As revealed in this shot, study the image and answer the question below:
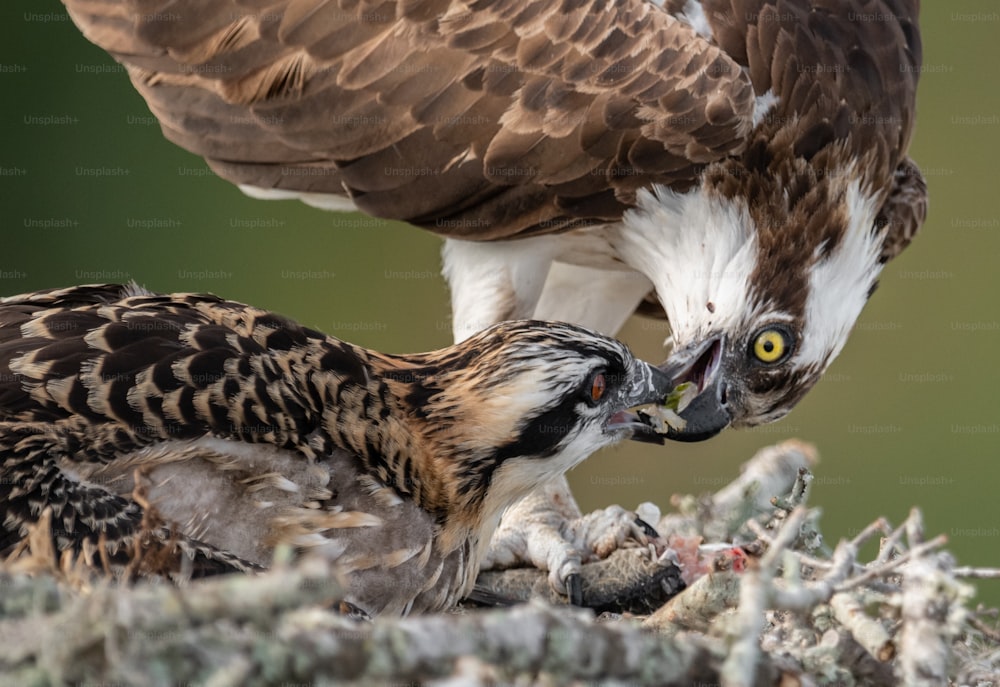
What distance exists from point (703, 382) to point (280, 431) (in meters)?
1.53

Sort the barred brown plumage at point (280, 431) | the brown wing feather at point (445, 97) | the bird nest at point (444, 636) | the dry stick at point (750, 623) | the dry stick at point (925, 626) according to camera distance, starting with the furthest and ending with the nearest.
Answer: the brown wing feather at point (445, 97) < the barred brown plumage at point (280, 431) < the dry stick at point (925, 626) < the dry stick at point (750, 623) < the bird nest at point (444, 636)

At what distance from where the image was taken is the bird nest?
1.36m

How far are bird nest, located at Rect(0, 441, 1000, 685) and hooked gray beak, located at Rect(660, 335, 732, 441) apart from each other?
1.31 meters

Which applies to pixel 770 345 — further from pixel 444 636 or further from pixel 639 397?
pixel 444 636

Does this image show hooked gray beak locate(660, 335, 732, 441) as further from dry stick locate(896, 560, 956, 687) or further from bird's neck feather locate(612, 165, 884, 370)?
dry stick locate(896, 560, 956, 687)

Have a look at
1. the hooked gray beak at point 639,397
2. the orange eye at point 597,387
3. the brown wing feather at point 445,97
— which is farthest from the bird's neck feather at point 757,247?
the orange eye at point 597,387

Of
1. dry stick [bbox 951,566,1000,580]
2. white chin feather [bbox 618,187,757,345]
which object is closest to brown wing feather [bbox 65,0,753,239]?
white chin feather [bbox 618,187,757,345]

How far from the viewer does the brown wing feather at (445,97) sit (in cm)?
336

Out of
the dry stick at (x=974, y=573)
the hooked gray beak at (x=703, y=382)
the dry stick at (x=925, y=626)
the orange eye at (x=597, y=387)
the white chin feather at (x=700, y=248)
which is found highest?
the white chin feather at (x=700, y=248)

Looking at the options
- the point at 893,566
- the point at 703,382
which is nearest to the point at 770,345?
the point at 703,382

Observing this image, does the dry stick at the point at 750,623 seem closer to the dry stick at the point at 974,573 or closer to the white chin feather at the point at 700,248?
the dry stick at the point at 974,573

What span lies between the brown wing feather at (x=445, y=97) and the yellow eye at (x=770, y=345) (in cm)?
51

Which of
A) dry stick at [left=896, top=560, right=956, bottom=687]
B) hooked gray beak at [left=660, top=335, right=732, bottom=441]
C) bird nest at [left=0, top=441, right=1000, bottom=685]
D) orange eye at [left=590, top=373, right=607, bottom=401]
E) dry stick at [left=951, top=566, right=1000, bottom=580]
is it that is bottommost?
bird nest at [left=0, top=441, right=1000, bottom=685]

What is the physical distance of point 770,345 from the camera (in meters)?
3.59
